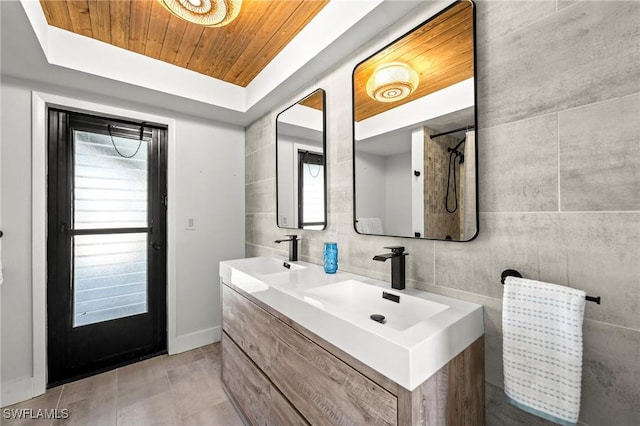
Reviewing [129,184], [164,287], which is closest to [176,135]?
[129,184]

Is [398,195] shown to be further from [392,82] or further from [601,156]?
[601,156]

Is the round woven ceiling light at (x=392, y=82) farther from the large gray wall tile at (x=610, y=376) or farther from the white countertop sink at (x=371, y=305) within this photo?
the large gray wall tile at (x=610, y=376)

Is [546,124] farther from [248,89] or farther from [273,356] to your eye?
[248,89]

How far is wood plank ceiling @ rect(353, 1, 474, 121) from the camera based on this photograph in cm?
114

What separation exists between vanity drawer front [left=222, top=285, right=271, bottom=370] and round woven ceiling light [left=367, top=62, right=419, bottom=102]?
1.27m

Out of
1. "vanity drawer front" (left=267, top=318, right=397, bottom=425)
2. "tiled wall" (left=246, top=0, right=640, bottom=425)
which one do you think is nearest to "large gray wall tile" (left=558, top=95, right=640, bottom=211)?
"tiled wall" (left=246, top=0, right=640, bottom=425)

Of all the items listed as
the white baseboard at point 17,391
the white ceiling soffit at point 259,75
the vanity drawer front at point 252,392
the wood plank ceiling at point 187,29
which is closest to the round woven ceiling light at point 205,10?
the wood plank ceiling at point 187,29

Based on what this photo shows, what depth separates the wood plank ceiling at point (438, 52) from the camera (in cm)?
114

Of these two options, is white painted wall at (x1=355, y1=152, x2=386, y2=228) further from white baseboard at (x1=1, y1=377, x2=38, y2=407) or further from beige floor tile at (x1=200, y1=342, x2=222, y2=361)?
white baseboard at (x1=1, y1=377, x2=38, y2=407)

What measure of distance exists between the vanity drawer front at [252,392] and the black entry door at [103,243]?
3.44 ft

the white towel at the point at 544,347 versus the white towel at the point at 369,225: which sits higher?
the white towel at the point at 369,225

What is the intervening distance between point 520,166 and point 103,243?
282cm

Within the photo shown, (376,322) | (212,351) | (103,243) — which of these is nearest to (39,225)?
(103,243)

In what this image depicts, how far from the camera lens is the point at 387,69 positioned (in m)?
1.46
